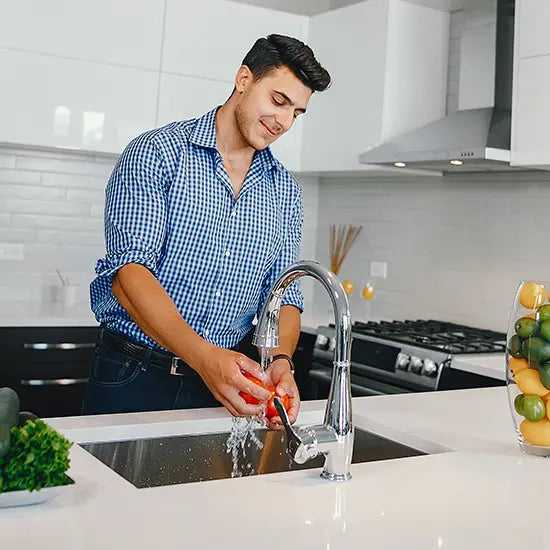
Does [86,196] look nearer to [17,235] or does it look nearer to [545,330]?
[17,235]

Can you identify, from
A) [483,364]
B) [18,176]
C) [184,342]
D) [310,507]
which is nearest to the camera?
[310,507]

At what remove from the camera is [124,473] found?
1562 millimetres

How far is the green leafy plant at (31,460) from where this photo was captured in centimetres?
Answer: 117

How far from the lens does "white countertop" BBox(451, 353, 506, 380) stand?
292 centimetres

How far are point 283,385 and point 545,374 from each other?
0.49 meters

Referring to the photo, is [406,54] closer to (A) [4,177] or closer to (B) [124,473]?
(A) [4,177]

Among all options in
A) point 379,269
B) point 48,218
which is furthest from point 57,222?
point 379,269

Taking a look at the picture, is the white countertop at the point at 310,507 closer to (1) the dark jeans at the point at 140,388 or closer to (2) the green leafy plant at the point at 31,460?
(2) the green leafy plant at the point at 31,460

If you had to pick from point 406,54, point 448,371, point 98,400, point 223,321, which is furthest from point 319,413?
point 406,54

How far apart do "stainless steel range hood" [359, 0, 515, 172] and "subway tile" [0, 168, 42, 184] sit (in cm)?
155

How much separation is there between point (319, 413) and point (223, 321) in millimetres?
466

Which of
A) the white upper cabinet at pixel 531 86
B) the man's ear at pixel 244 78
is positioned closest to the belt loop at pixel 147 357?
the man's ear at pixel 244 78

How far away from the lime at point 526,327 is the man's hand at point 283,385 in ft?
1.46

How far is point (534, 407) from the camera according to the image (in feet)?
5.27
